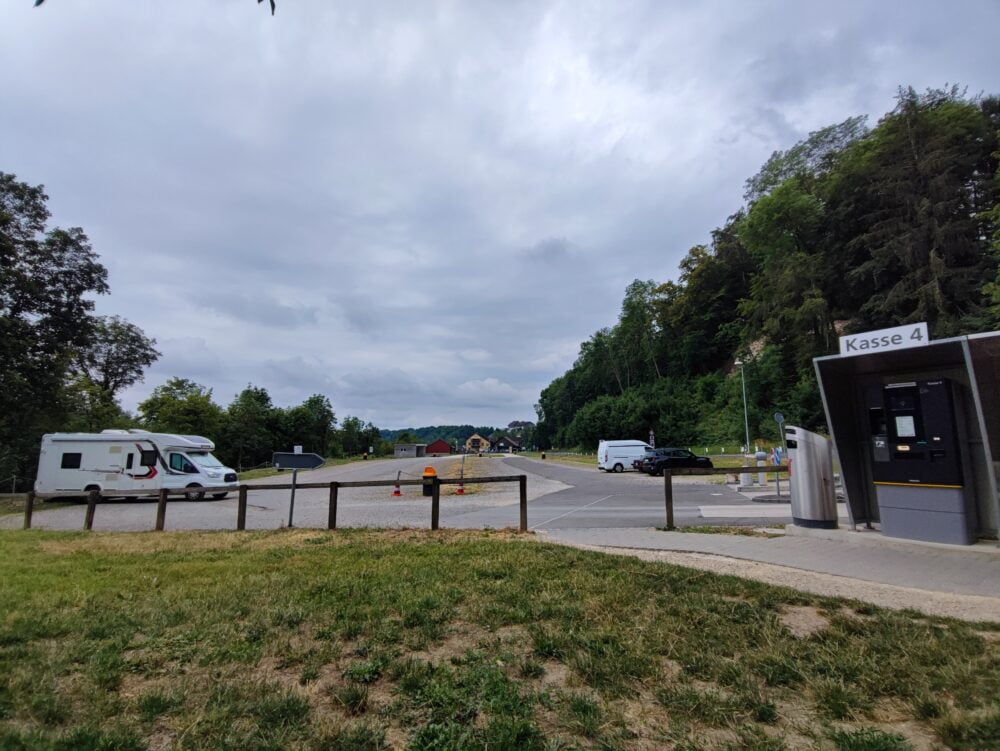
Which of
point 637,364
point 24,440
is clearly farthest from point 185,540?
point 637,364

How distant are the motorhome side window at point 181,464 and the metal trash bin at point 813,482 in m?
22.1

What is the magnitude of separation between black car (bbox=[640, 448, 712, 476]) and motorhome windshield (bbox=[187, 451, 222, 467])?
2277 centimetres

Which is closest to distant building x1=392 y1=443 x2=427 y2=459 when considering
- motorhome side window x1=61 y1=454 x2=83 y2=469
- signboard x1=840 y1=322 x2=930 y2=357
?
motorhome side window x1=61 y1=454 x2=83 y2=469

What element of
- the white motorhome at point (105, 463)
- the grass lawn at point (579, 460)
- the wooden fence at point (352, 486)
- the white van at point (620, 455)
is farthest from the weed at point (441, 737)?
the grass lawn at point (579, 460)

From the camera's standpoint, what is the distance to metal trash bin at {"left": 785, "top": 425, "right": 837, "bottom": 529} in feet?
28.7

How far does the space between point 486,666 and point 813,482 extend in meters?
7.20

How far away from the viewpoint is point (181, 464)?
2264 cm

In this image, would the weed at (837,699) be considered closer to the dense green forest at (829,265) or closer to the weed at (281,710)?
the weed at (281,710)

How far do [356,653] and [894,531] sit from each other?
7562 mm

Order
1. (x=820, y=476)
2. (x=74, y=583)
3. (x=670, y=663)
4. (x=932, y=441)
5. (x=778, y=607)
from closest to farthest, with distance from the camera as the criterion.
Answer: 1. (x=670, y=663)
2. (x=778, y=607)
3. (x=74, y=583)
4. (x=932, y=441)
5. (x=820, y=476)

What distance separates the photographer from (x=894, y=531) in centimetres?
777

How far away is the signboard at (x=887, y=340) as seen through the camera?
7.08m

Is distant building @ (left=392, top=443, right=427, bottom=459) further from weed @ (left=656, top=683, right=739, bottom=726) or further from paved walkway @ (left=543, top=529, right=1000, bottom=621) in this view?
weed @ (left=656, top=683, right=739, bottom=726)

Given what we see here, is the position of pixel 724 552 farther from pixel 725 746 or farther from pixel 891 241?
pixel 891 241
